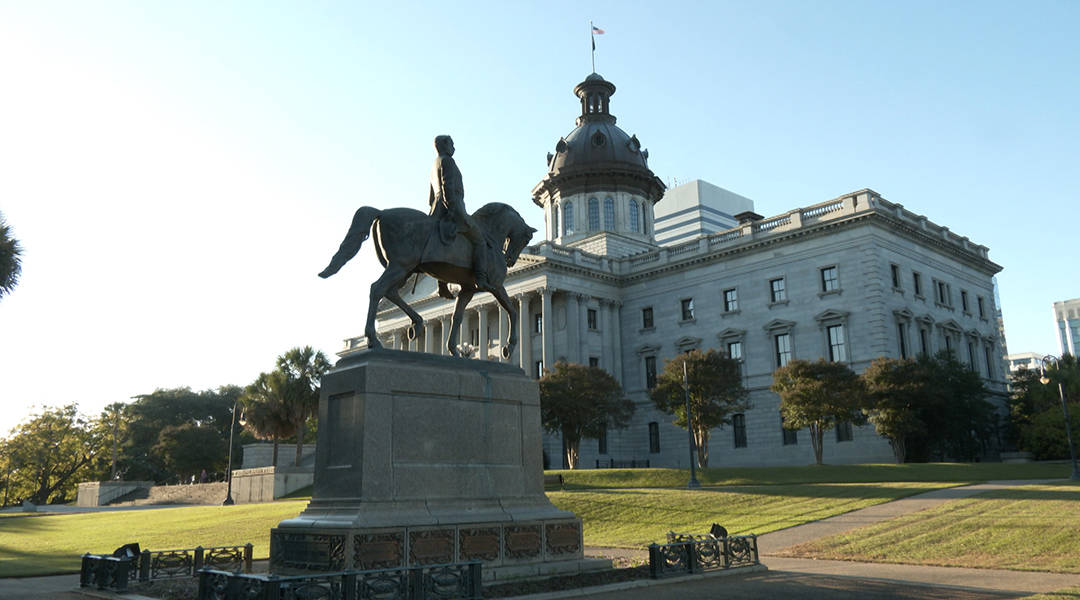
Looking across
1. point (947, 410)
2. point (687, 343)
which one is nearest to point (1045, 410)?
point (947, 410)

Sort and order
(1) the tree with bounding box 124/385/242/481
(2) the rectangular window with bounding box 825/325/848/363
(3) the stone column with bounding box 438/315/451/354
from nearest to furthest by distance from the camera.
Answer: (2) the rectangular window with bounding box 825/325/848/363
(3) the stone column with bounding box 438/315/451/354
(1) the tree with bounding box 124/385/242/481

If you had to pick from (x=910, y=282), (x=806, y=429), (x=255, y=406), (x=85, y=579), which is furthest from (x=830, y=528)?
(x=255, y=406)

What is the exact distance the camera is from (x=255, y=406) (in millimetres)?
58250

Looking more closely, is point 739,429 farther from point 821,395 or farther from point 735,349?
point 821,395

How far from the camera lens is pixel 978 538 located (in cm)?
1820

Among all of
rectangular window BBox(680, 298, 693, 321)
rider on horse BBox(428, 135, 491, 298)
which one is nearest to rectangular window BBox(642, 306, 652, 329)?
rectangular window BBox(680, 298, 693, 321)

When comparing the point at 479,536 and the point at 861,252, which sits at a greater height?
the point at 861,252

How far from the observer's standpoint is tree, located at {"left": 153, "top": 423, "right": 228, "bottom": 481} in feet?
265

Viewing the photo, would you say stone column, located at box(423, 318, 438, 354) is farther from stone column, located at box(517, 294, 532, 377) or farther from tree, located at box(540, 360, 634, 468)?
tree, located at box(540, 360, 634, 468)

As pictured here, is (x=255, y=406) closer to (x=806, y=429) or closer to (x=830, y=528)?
(x=806, y=429)

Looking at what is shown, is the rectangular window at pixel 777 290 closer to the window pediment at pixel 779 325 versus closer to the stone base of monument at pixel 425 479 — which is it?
the window pediment at pixel 779 325

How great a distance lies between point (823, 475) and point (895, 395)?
779 cm

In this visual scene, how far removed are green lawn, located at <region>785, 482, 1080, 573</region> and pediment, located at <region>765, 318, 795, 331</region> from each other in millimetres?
29834

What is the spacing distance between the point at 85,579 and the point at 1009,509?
2207 cm
